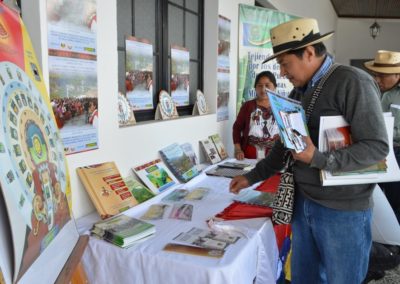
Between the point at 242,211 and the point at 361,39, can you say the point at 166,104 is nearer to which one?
the point at 242,211

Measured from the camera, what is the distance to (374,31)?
842 centimetres

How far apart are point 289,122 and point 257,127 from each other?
62.9 inches

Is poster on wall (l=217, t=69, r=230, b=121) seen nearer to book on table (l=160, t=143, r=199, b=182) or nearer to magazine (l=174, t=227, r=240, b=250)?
book on table (l=160, t=143, r=199, b=182)

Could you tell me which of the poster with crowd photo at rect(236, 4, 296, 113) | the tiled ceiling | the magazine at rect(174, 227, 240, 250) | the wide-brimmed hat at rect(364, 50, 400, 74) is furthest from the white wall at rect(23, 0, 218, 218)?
the tiled ceiling

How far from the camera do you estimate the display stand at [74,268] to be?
0.96 m

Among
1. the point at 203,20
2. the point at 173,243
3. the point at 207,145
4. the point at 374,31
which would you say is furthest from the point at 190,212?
the point at 374,31

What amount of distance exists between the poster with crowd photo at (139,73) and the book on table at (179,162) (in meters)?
0.32

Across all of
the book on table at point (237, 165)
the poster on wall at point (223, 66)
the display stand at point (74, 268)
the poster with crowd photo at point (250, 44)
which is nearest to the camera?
the display stand at point (74, 268)

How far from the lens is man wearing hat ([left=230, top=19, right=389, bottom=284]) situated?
3.86 ft

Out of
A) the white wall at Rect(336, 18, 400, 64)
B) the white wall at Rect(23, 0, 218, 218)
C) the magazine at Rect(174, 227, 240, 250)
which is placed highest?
the white wall at Rect(336, 18, 400, 64)

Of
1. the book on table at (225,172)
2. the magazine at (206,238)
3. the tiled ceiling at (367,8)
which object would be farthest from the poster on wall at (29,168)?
the tiled ceiling at (367,8)

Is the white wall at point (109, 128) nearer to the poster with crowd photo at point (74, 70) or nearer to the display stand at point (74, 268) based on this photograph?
the poster with crowd photo at point (74, 70)

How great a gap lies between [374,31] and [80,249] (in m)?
8.93

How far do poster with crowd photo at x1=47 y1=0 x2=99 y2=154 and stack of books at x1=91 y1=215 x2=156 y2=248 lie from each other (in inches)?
14.2
